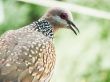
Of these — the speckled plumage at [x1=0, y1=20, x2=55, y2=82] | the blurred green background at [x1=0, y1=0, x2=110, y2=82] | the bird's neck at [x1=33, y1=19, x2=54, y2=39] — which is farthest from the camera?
the blurred green background at [x1=0, y1=0, x2=110, y2=82]

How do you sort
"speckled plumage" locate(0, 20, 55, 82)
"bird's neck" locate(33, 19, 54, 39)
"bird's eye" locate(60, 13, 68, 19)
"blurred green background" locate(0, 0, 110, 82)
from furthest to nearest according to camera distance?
1. "blurred green background" locate(0, 0, 110, 82)
2. "bird's neck" locate(33, 19, 54, 39)
3. "bird's eye" locate(60, 13, 68, 19)
4. "speckled plumage" locate(0, 20, 55, 82)

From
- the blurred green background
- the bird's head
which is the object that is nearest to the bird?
the bird's head

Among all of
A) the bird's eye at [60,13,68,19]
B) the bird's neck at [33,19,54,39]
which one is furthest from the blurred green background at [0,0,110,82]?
the bird's eye at [60,13,68,19]

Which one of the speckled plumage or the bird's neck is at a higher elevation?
the bird's neck

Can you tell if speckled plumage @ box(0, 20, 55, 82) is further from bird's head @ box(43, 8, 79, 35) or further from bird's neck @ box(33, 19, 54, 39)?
bird's head @ box(43, 8, 79, 35)

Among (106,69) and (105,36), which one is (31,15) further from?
(106,69)

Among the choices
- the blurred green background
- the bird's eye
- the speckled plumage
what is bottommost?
the speckled plumage

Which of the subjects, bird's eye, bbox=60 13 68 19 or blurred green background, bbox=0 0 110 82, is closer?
bird's eye, bbox=60 13 68 19

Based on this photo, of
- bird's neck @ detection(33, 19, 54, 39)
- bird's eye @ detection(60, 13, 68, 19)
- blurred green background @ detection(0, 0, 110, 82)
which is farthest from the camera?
blurred green background @ detection(0, 0, 110, 82)

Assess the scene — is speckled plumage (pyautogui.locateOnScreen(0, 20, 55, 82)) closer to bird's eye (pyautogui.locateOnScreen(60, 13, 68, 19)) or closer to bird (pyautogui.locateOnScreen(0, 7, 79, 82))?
bird (pyautogui.locateOnScreen(0, 7, 79, 82))
